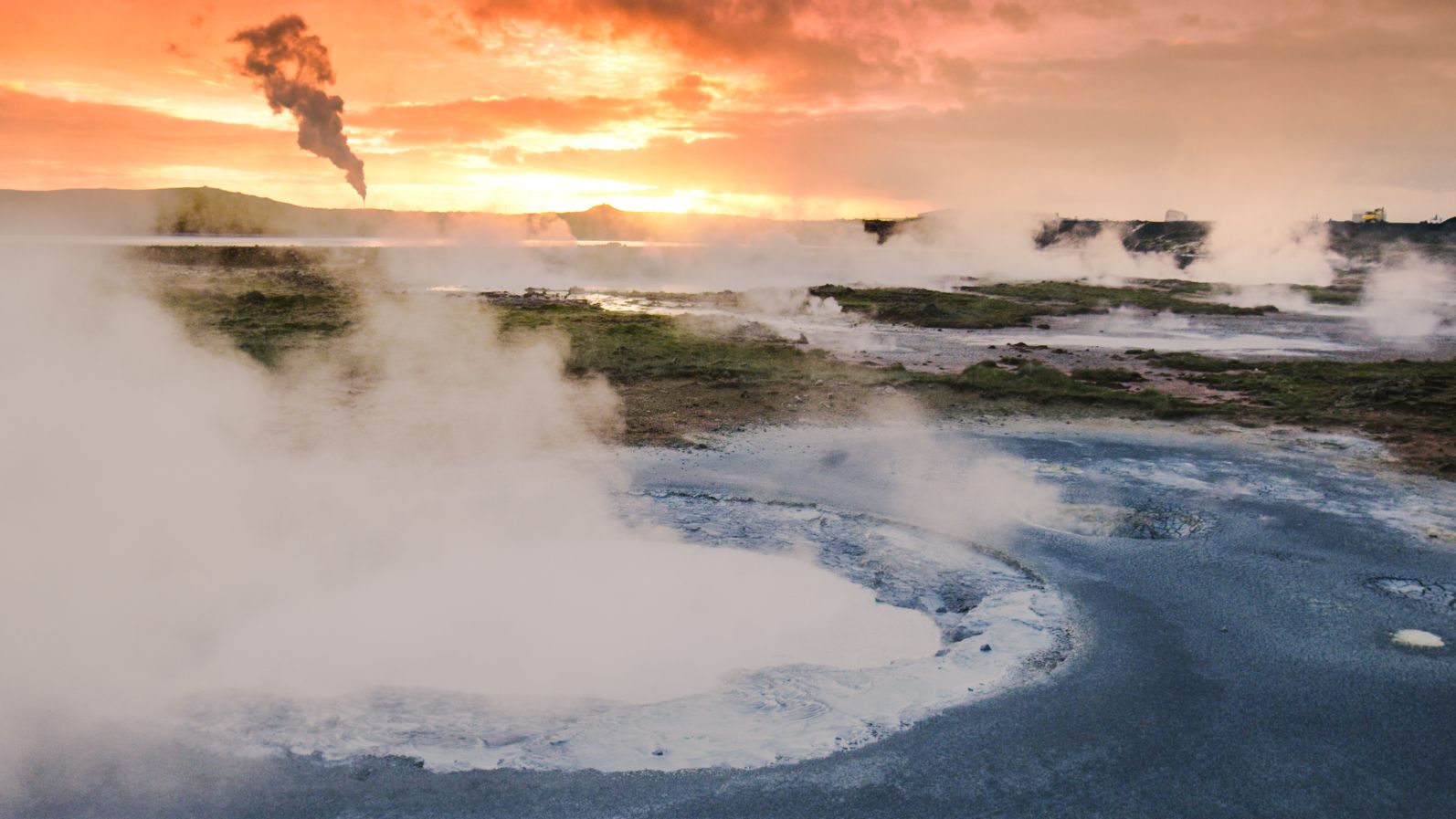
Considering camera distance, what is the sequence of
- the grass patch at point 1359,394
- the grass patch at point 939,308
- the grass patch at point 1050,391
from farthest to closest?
the grass patch at point 939,308 < the grass patch at point 1050,391 < the grass patch at point 1359,394

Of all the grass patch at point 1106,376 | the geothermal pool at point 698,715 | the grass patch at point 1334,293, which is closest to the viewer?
the geothermal pool at point 698,715

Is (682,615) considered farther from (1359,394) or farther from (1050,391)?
(1359,394)

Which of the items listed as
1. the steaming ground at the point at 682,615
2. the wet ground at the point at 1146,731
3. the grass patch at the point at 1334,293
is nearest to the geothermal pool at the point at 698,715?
the steaming ground at the point at 682,615

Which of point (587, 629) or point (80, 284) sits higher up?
→ point (80, 284)

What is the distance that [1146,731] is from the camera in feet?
23.5

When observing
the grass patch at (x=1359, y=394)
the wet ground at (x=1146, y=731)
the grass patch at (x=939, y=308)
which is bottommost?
the wet ground at (x=1146, y=731)

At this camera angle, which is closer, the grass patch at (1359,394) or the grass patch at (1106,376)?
the grass patch at (1359,394)

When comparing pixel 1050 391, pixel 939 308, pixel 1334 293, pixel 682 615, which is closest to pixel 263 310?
pixel 939 308

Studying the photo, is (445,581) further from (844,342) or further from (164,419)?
(844,342)

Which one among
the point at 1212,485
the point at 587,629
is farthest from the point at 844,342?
the point at 587,629

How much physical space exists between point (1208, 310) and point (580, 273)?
1618 inches

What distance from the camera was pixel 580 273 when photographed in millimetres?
67250

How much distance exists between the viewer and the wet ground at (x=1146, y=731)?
20.4ft

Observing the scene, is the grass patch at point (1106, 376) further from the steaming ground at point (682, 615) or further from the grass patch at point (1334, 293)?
the grass patch at point (1334, 293)
